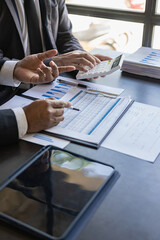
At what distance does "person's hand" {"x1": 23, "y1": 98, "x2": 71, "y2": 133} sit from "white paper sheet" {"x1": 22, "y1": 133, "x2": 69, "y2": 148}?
0.02m

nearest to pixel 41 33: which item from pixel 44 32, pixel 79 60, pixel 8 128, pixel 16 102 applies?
pixel 44 32

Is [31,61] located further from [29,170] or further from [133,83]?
[29,170]

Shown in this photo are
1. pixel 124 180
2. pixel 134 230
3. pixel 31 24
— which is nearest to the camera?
pixel 134 230

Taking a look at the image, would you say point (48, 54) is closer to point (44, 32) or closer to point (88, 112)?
point (88, 112)

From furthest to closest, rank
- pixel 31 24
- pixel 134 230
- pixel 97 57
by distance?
pixel 31 24 < pixel 97 57 < pixel 134 230

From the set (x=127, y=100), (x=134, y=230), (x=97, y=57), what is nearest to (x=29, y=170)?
(x=134, y=230)

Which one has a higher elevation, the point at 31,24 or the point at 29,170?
the point at 31,24

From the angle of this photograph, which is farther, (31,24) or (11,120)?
(31,24)

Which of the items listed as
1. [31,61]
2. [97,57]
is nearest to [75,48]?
[97,57]

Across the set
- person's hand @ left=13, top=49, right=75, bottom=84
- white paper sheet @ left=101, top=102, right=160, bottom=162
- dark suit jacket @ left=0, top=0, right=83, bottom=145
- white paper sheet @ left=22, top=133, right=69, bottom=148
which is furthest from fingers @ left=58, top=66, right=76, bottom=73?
white paper sheet @ left=22, top=133, right=69, bottom=148

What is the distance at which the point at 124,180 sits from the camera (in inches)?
33.2

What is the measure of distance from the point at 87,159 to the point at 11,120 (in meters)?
0.29

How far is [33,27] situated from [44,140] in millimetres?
979

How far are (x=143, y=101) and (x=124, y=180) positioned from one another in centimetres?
50
